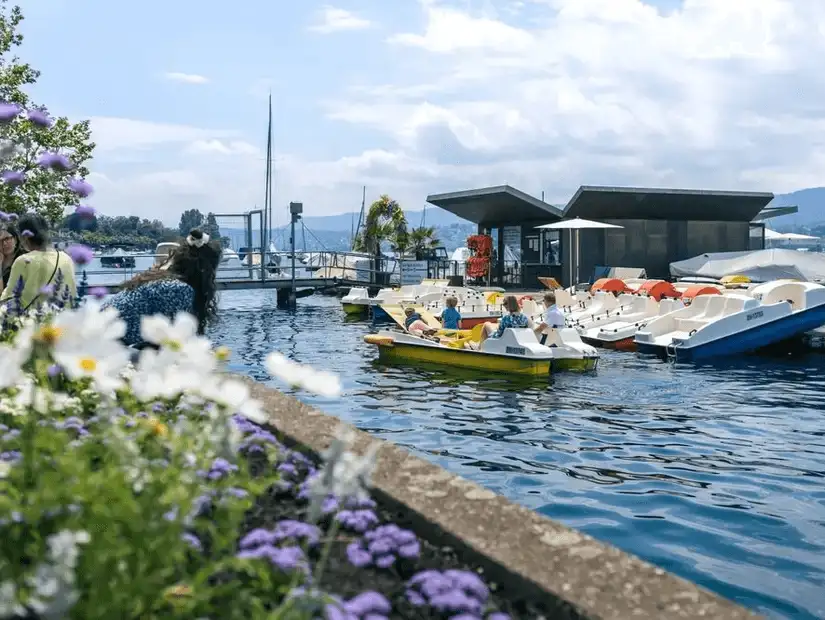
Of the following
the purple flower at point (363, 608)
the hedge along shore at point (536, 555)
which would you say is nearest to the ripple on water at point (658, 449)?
the hedge along shore at point (536, 555)

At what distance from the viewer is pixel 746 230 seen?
133ft

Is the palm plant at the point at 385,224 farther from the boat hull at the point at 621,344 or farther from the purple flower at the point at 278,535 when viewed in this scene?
the purple flower at the point at 278,535

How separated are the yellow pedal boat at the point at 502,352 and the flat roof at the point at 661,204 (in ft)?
63.5

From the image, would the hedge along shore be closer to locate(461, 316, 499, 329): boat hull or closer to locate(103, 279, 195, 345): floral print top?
locate(103, 279, 195, 345): floral print top

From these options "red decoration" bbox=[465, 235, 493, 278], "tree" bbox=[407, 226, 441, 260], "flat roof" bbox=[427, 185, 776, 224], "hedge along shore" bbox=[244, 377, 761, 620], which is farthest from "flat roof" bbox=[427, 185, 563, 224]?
"hedge along shore" bbox=[244, 377, 761, 620]

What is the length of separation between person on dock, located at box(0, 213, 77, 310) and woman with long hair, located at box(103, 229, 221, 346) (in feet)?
1.34

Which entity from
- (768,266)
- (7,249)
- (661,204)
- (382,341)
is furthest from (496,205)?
(7,249)

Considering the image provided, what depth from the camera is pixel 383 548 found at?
3.27 metres

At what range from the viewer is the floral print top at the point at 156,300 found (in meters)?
6.71

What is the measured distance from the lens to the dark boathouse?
→ 37.9 metres

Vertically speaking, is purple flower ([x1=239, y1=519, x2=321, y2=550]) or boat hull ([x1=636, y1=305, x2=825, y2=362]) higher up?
purple flower ([x1=239, y1=519, x2=321, y2=550])

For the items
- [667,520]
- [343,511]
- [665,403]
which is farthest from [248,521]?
[665,403]

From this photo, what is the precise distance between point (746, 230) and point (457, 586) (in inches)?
1606

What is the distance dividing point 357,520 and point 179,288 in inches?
148
